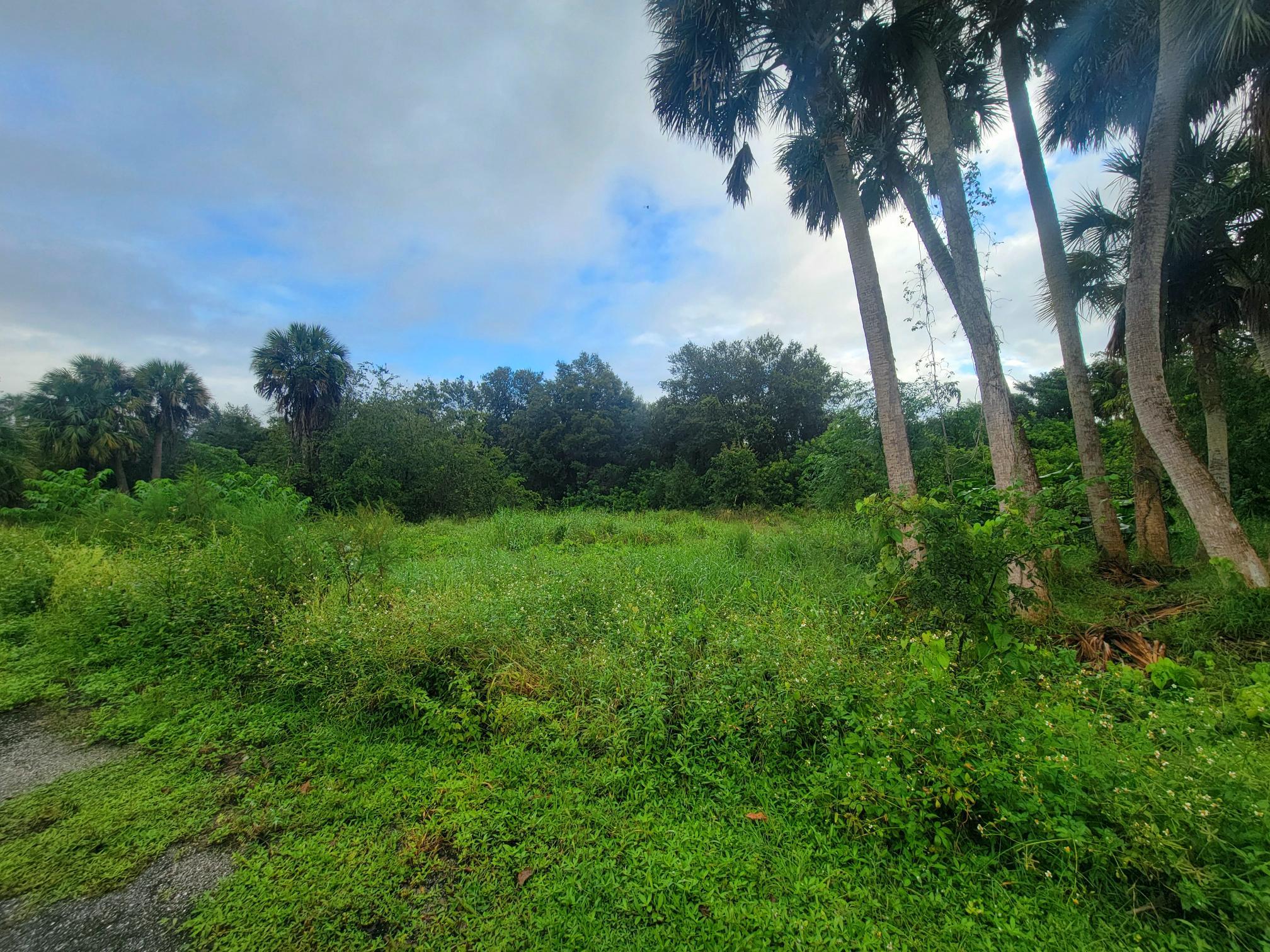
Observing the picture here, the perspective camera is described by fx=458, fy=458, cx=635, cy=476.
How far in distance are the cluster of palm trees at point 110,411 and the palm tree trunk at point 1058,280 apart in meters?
28.0

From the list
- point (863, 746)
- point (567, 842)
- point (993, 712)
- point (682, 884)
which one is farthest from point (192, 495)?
point (993, 712)

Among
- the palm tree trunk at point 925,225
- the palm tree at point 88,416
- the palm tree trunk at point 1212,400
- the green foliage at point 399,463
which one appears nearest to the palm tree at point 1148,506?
the palm tree trunk at point 1212,400

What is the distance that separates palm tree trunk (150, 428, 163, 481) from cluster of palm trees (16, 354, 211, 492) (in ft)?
0.10

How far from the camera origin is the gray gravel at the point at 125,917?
63.3 inches

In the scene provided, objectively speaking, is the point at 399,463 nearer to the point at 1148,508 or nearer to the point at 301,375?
→ the point at 301,375

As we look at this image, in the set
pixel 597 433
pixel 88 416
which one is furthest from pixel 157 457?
pixel 597 433

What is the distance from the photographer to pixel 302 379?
16906 millimetres

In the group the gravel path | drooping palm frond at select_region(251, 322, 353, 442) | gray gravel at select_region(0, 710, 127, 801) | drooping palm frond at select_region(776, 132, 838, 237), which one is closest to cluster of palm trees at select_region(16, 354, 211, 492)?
drooping palm frond at select_region(251, 322, 353, 442)

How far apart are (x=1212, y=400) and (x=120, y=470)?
34204mm

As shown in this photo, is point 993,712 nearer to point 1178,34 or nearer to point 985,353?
point 985,353

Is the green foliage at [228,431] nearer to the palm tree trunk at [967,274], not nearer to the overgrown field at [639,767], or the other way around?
the overgrown field at [639,767]

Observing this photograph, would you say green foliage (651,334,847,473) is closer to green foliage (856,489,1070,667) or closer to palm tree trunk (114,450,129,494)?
green foliage (856,489,1070,667)

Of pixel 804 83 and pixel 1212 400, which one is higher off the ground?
pixel 804 83

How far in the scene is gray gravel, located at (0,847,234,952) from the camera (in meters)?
1.61
